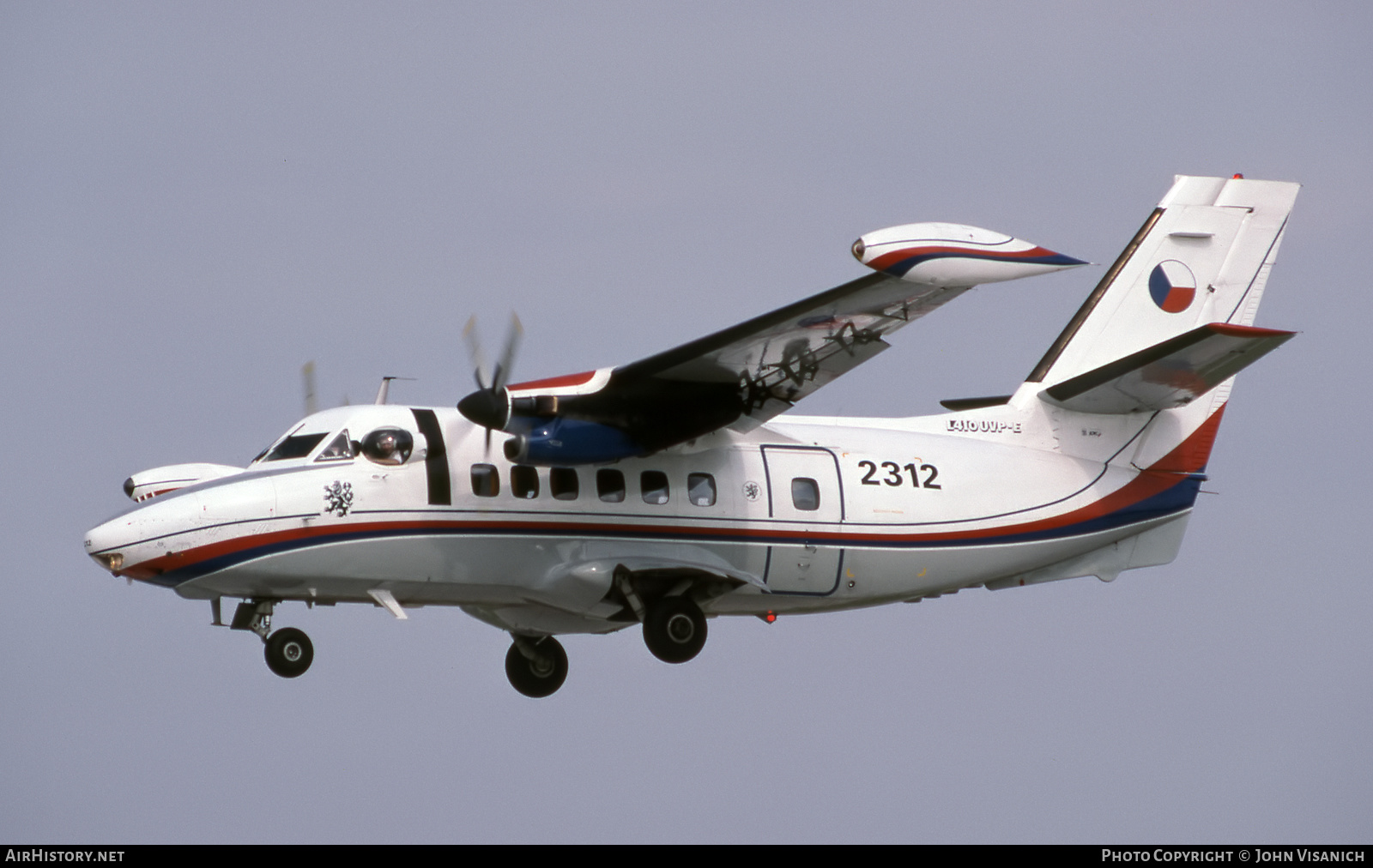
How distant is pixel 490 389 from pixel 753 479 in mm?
2969

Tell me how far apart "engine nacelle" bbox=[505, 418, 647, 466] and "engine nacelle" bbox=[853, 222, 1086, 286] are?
359 cm

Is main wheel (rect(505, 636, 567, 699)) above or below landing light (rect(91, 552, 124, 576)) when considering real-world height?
below

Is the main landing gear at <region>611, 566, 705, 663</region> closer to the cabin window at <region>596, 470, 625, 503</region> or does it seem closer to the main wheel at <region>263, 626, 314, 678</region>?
the cabin window at <region>596, 470, 625, 503</region>

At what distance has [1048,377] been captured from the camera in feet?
65.4

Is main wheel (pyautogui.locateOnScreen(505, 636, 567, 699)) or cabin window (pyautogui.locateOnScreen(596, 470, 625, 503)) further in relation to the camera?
main wheel (pyautogui.locateOnScreen(505, 636, 567, 699))

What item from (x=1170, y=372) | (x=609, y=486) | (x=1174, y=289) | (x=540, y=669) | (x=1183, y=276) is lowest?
(x=540, y=669)

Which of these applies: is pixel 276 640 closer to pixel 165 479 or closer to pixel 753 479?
pixel 165 479

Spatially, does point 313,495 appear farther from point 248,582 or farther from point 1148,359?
point 1148,359

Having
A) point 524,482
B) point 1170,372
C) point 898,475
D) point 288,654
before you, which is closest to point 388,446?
point 524,482

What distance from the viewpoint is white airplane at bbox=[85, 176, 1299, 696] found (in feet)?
52.6

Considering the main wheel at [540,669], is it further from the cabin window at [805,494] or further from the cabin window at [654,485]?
the cabin window at [805,494]

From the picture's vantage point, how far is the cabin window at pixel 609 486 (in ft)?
56.3

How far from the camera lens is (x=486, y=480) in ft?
55.1

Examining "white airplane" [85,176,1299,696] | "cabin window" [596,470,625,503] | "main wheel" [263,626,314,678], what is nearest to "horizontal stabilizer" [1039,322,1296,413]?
"white airplane" [85,176,1299,696]
